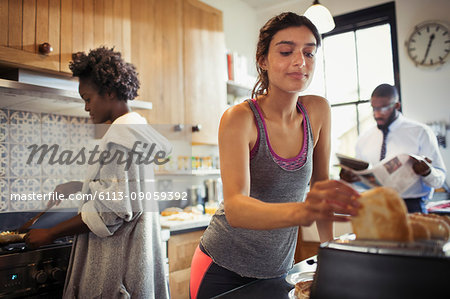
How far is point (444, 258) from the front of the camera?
58 cm

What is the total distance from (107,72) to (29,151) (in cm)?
99

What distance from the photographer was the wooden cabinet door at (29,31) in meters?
1.80

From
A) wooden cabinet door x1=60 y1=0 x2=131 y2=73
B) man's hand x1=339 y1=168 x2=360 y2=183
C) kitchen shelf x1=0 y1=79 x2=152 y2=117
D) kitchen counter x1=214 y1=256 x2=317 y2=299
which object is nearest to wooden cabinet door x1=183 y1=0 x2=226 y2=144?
wooden cabinet door x1=60 y1=0 x2=131 y2=73

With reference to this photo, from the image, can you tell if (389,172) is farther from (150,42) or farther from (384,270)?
(150,42)

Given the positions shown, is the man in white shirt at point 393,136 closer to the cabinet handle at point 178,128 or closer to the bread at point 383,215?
the bread at point 383,215

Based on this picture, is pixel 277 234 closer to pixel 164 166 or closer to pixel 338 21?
pixel 164 166

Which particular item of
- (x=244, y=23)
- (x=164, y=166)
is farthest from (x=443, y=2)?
(x=164, y=166)

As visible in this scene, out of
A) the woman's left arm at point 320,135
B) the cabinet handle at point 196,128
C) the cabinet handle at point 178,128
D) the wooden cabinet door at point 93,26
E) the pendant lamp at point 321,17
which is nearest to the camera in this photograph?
the woman's left arm at point 320,135

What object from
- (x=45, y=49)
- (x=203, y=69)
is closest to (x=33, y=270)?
(x=45, y=49)

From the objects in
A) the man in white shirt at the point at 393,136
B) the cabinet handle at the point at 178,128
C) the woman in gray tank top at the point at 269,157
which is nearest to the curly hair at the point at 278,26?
the woman in gray tank top at the point at 269,157

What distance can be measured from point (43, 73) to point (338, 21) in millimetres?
3350

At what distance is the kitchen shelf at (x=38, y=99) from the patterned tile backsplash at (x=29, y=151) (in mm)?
73

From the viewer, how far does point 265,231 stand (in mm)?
1133

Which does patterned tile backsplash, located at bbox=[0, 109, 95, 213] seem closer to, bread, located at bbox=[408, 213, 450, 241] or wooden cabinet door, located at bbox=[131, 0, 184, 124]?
wooden cabinet door, located at bbox=[131, 0, 184, 124]
